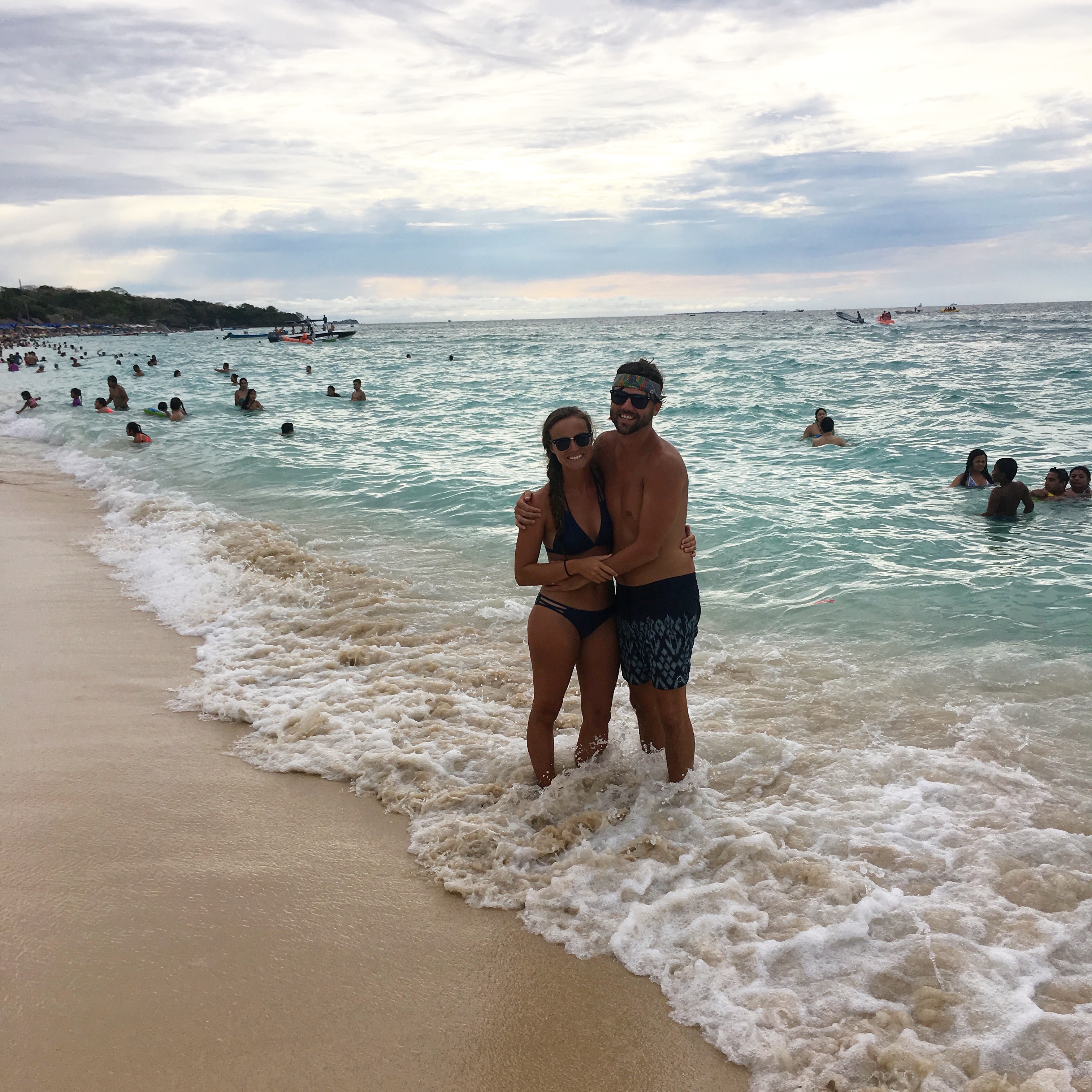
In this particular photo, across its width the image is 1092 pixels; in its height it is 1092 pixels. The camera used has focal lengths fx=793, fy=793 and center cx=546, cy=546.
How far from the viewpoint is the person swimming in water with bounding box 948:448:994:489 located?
10781mm

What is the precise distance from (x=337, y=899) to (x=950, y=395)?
2094 centimetres

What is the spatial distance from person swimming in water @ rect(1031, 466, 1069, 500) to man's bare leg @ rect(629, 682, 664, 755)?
8135 mm

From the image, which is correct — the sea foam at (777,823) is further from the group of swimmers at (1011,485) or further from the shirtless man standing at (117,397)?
the shirtless man standing at (117,397)

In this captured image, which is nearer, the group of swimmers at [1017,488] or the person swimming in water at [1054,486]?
the group of swimmers at [1017,488]

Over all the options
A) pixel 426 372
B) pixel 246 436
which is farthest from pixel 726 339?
pixel 246 436

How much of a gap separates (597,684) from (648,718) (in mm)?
415

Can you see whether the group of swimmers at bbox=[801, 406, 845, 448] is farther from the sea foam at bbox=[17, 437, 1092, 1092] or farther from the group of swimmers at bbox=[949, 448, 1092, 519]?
the sea foam at bbox=[17, 437, 1092, 1092]

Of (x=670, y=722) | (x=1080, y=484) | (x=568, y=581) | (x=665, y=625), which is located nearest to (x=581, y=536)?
(x=568, y=581)

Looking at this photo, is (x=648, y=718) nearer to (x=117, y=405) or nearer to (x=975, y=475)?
(x=975, y=475)

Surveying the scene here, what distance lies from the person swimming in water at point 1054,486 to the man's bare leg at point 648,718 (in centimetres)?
813

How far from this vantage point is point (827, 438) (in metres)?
14.8

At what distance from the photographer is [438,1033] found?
2.63 meters

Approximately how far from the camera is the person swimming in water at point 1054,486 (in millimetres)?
9789

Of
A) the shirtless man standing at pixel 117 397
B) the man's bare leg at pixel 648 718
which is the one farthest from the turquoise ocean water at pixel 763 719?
the shirtless man standing at pixel 117 397
